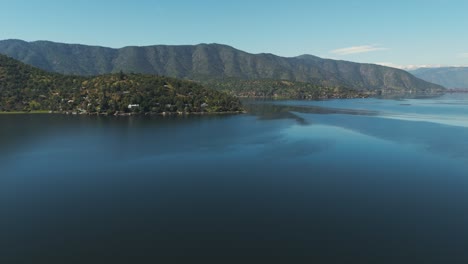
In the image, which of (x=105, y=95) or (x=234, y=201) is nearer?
(x=234, y=201)

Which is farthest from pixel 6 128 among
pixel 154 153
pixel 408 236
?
pixel 408 236

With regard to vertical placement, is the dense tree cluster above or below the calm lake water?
above

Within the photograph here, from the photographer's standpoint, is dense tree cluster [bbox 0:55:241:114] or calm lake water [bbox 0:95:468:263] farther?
dense tree cluster [bbox 0:55:241:114]

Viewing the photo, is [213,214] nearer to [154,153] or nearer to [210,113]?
[154,153]

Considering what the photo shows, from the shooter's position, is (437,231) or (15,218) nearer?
(437,231)

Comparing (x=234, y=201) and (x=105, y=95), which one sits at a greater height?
Answer: (x=105, y=95)
